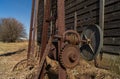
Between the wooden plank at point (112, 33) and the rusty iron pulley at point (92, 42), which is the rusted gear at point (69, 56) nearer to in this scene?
the rusty iron pulley at point (92, 42)

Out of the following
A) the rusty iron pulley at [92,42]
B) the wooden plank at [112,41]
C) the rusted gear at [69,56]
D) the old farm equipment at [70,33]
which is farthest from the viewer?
the wooden plank at [112,41]

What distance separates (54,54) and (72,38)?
1.59ft

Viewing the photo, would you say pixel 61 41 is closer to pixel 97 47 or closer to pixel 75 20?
pixel 97 47

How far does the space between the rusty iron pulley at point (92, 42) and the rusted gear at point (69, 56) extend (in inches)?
39.2

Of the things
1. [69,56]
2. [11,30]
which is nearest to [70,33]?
[69,56]

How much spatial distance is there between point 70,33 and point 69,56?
1.69 ft

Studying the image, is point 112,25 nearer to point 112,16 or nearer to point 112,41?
point 112,16

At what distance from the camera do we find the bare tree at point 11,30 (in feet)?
137

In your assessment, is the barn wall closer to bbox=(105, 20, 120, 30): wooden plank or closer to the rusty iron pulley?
bbox=(105, 20, 120, 30): wooden plank

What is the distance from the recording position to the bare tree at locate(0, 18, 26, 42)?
41812 mm

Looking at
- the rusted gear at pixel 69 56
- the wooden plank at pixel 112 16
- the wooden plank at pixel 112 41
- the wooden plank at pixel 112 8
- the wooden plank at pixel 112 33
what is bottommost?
the rusted gear at pixel 69 56

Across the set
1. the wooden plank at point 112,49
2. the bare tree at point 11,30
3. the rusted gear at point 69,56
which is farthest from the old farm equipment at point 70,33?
the bare tree at point 11,30

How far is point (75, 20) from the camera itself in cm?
A: 905

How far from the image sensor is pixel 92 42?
5.71 m
